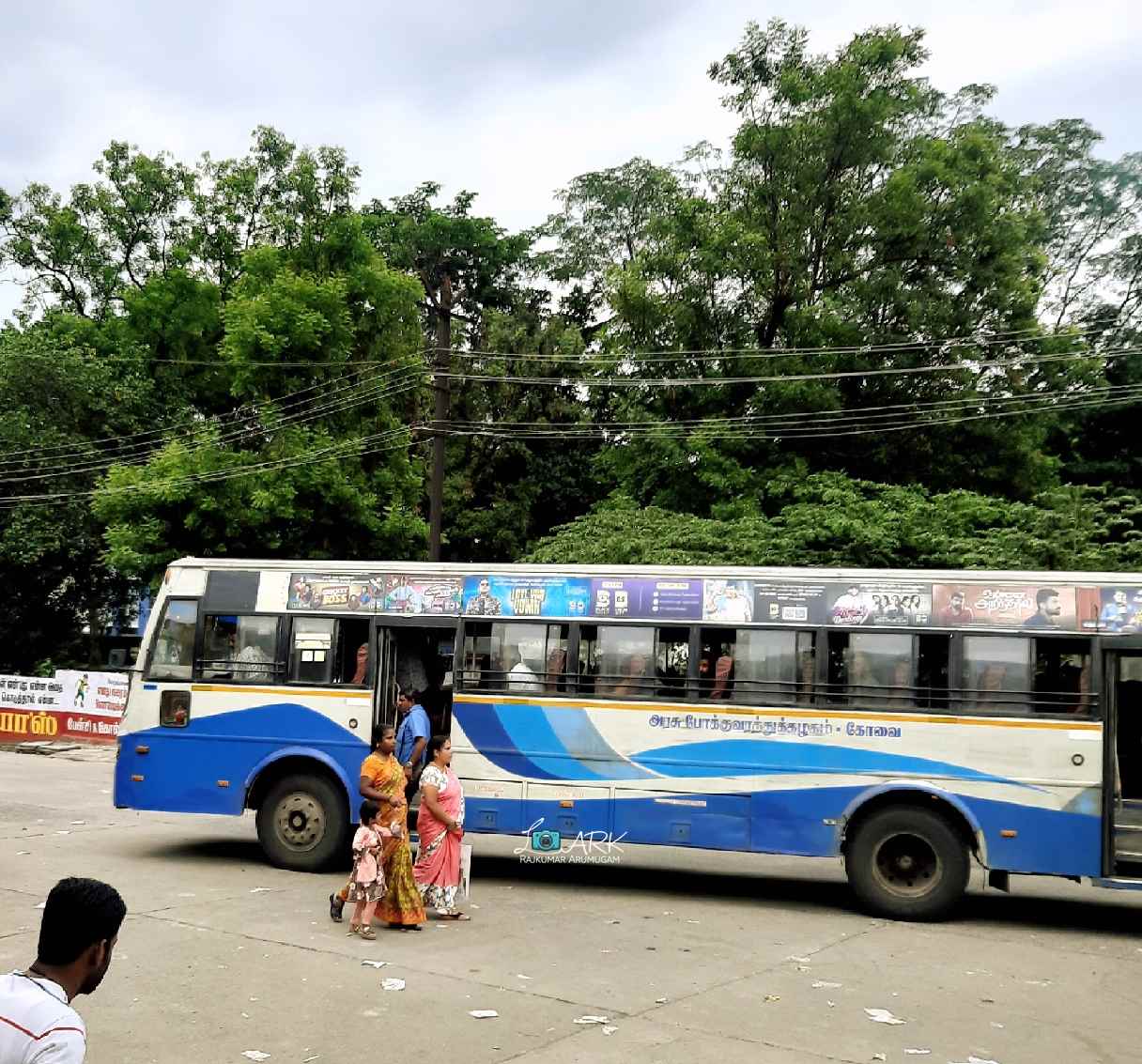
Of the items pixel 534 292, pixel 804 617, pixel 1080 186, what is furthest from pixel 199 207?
pixel 804 617

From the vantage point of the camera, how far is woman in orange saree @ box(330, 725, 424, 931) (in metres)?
9.78

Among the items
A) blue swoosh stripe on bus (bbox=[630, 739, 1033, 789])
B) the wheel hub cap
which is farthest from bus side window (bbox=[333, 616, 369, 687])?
blue swoosh stripe on bus (bbox=[630, 739, 1033, 789])

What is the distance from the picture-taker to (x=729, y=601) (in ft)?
38.3

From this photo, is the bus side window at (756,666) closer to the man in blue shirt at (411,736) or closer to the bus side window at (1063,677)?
the bus side window at (1063,677)

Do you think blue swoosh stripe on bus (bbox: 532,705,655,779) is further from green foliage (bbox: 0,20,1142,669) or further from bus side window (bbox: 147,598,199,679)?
green foliage (bbox: 0,20,1142,669)

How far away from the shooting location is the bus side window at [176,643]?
12867 millimetres

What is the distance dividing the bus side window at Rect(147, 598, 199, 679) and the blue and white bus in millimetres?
21

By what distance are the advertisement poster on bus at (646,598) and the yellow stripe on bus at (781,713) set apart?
821 millimetres

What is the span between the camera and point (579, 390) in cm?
3888

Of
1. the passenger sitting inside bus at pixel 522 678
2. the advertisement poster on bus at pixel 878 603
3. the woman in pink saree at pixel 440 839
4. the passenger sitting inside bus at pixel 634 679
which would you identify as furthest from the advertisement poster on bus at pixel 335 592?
the advertisement poster on bus at pixel 878 603

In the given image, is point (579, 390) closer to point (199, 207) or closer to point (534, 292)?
point (534, 292)

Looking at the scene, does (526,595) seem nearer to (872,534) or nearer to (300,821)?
(300,821)

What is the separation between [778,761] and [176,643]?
20.3 ft

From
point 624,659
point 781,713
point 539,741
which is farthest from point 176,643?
point 781,713
